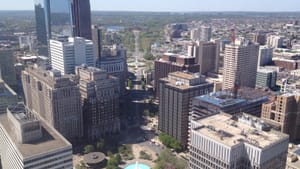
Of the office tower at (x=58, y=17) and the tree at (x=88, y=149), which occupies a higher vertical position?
the office tower at (x=58, y=17)

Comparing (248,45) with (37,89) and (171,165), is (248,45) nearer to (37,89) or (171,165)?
(171,165)

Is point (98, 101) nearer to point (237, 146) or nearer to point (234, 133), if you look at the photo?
point (234, 133)

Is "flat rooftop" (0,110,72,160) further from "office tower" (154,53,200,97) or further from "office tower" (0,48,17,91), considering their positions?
"office tower" (0,48,17,91)

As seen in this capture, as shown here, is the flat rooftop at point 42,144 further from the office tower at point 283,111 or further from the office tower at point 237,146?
the office tower at point 283,111

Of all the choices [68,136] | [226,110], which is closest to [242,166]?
[226,110]

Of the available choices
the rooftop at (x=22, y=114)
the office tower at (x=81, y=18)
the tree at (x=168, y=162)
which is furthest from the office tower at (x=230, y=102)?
the office tower at (x=81, y=18)

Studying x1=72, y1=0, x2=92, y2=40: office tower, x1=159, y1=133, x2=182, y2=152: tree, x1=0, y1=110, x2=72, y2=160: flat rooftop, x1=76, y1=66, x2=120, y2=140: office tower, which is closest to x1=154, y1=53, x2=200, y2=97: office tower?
x1=76, y1=66, x2=120, y2=140: office tower
